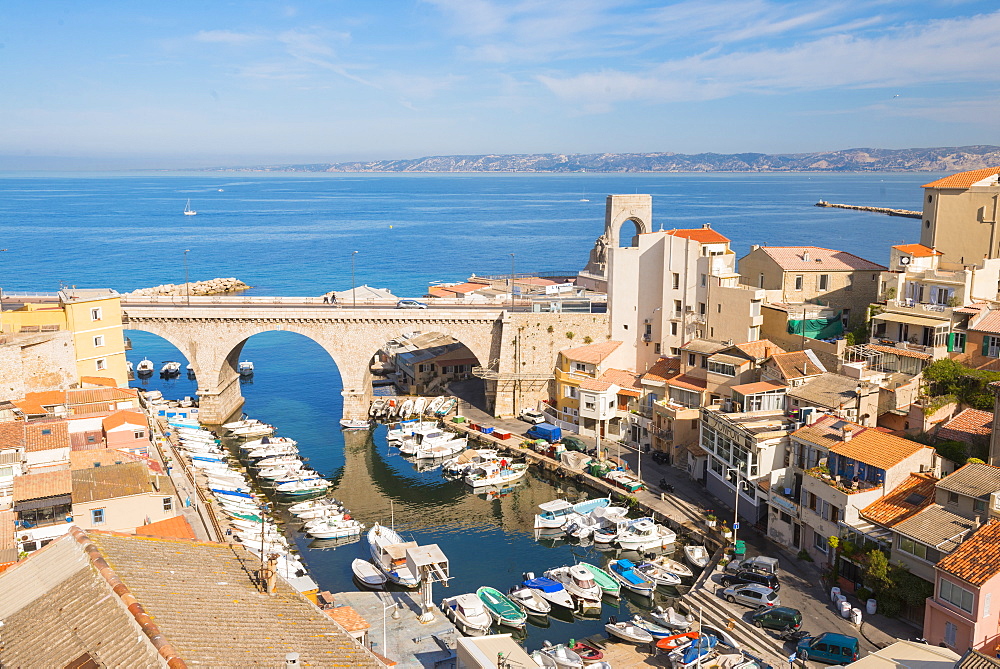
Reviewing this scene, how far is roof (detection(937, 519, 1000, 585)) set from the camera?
69.3 ft

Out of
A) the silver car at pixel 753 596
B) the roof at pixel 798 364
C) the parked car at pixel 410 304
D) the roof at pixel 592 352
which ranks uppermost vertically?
the parked car at pixel 410 304

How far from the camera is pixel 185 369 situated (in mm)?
63062

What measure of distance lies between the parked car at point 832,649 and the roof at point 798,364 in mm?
14611

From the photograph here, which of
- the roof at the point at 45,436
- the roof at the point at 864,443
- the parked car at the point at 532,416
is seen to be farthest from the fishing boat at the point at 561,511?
the roof at the point at 45,436

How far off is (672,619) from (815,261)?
2582 cm

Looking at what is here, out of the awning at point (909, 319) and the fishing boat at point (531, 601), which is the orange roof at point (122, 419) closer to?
the fishing boat at point (531, 601)

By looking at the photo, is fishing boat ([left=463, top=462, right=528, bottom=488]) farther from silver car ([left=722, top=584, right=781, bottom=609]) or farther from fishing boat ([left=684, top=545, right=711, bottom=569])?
silver car ([left=722, top=584, right=781, bottom=609])

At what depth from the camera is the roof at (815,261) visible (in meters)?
43.8

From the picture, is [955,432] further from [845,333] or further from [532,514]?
[532,514]

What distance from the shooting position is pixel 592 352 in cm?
4606

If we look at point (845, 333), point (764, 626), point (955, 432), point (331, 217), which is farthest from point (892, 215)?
point (764, 626)

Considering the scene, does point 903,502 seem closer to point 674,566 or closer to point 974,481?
point 974,481

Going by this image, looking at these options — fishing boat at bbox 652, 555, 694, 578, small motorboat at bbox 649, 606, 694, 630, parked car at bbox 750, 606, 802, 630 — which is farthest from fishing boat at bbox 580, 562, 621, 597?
parked car at bbox 750, 606, 802, 630

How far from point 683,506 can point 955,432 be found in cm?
1054
